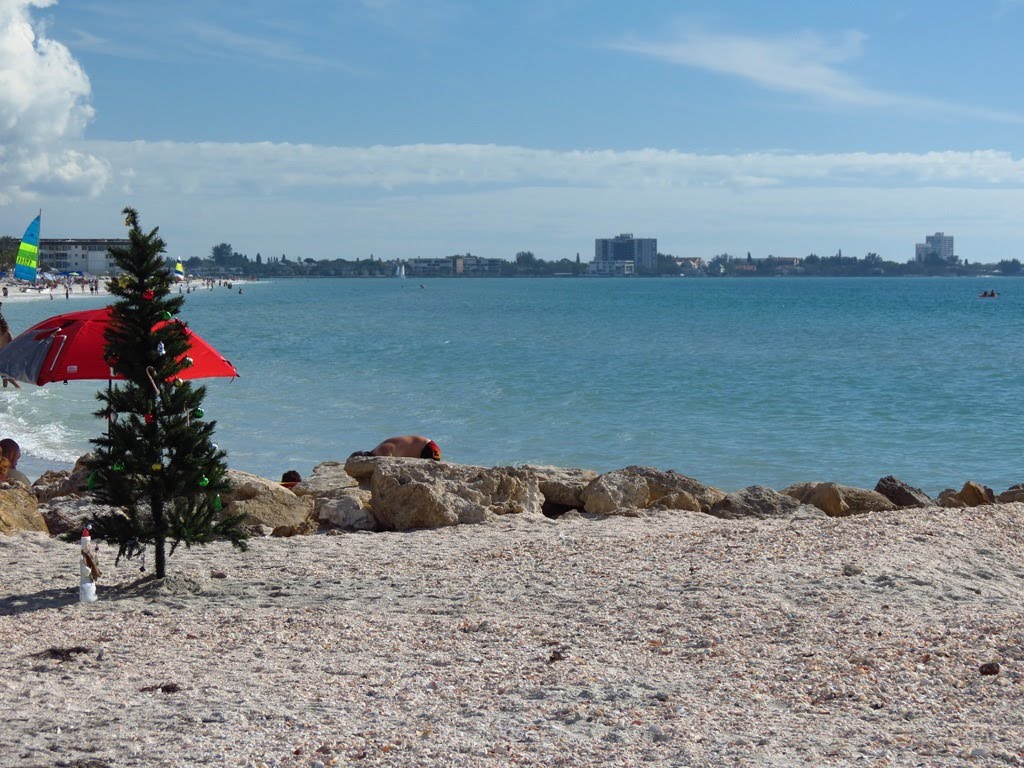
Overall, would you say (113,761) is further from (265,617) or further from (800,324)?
(800,324)

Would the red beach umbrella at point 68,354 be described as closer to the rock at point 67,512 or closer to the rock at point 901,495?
the rock at point 67,512

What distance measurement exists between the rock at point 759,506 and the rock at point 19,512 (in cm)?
717

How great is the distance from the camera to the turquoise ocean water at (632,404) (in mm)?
20281

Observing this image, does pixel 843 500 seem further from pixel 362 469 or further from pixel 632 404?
pixel 632 404

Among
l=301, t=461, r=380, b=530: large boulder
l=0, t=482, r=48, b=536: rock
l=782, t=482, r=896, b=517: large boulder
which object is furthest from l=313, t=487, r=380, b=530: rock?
l=782, t=482, r=896, b=517: large boulder

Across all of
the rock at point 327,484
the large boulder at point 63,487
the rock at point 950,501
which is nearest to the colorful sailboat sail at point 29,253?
the large boulder at point 63,487

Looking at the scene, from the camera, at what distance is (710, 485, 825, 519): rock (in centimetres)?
1254

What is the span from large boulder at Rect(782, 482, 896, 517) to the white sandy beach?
2.68m

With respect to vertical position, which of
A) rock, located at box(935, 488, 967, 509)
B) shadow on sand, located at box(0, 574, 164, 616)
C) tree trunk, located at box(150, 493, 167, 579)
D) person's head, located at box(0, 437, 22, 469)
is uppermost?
tree trunk, located at box(150, 493, 167, 579)

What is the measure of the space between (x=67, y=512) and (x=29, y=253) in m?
10.7

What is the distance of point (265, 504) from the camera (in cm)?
1144

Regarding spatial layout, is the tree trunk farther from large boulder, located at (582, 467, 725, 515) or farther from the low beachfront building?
the low beachfront building

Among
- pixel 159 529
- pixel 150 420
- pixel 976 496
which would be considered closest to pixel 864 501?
pixel 976 496

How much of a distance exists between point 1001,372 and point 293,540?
32.4 metres
